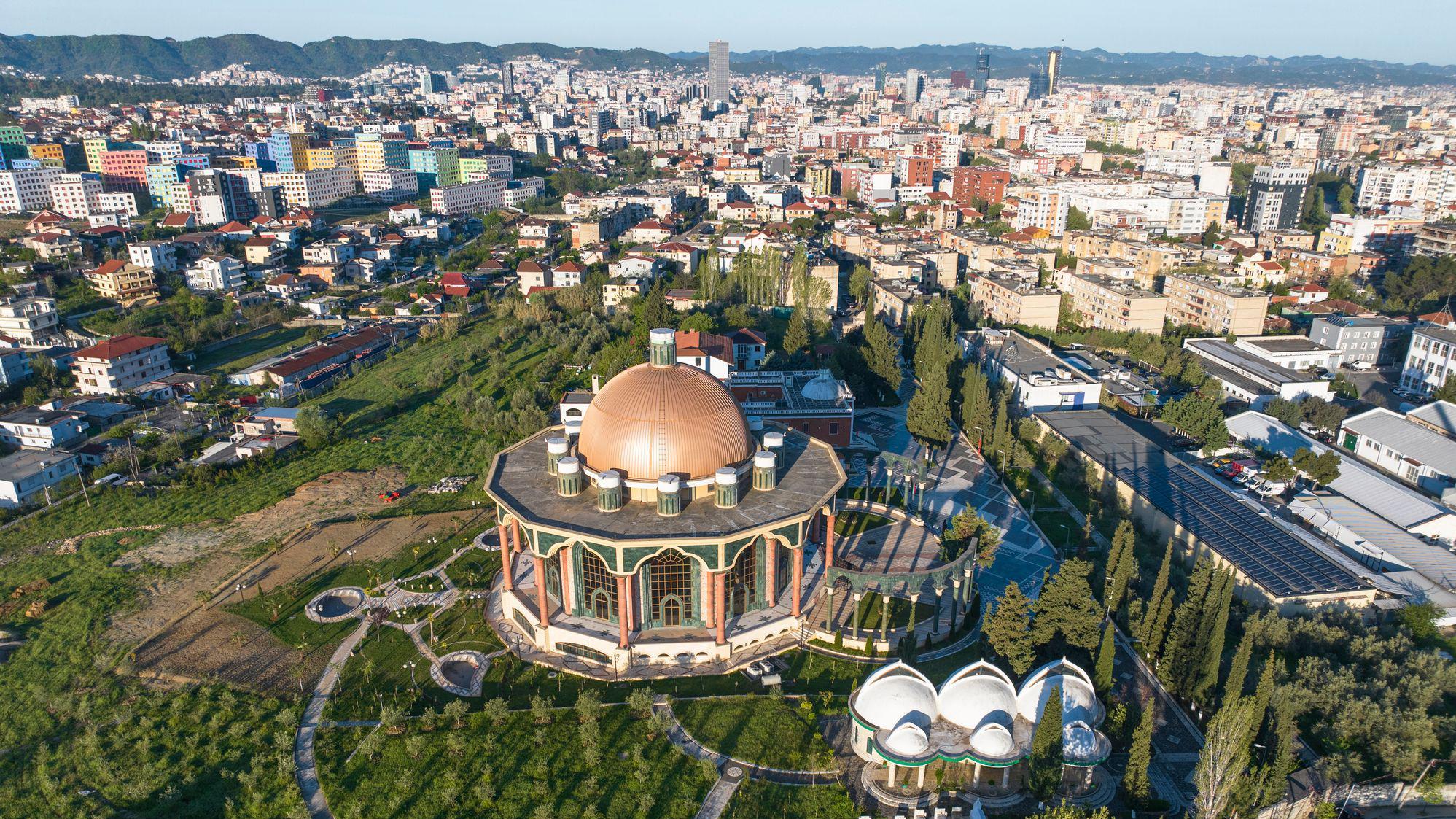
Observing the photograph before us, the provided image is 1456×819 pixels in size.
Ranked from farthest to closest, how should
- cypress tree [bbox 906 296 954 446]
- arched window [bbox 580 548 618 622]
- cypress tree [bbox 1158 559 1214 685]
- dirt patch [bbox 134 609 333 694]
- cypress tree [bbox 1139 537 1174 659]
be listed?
1. cypress tree [bbox 906 296 954 446]
2. arched window [bbox 580 548 618 622]
3. dirt patch [bbox 134 609 333 694]
4. cypress tree [bbox 1139 537 1174 659]
5. cypress tree [bbox 1158 559 1214 685]

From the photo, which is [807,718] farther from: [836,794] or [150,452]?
[150,452]

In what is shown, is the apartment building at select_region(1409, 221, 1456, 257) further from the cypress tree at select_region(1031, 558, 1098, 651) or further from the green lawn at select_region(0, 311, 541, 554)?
the green lawn at select_region(0, 311, 541, 554)

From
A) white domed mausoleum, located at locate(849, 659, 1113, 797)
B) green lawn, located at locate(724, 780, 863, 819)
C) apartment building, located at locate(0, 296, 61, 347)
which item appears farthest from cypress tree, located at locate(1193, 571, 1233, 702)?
apartment building, located at locate(0, 296, 61, 347)

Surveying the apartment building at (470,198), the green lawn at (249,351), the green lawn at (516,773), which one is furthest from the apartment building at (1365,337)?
the apartment building at (470,198)

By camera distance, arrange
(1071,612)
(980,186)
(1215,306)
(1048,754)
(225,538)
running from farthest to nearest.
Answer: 1. (980,186)
2. (1215,306)
3. (225,538)
4. (1071,612)
5. (1048,754)

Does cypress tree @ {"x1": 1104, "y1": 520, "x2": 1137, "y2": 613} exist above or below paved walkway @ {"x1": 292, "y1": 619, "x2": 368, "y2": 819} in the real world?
above

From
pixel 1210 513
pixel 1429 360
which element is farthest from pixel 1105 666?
pixel 1429 360

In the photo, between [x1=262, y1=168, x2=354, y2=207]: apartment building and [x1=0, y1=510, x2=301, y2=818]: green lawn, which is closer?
[x1=0, y1=510, x2=301, y2=818]: green lawn

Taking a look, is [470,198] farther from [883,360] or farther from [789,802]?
[789,802]
